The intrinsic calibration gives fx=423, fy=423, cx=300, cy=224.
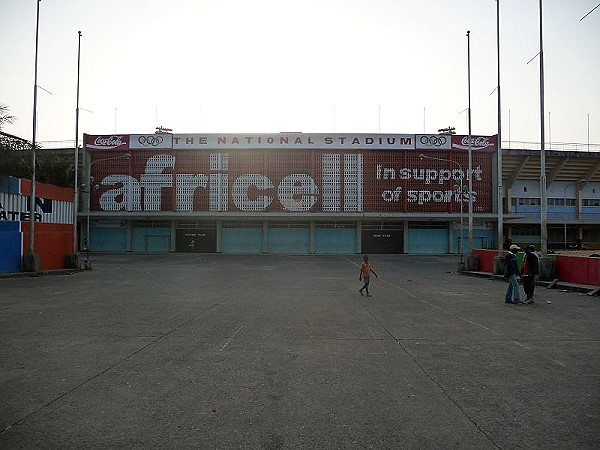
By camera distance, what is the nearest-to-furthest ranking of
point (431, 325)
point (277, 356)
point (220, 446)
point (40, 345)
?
point (220, 446)
point (277, 356)
point (40, 345)
point (431, 325)

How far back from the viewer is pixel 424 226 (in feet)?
166

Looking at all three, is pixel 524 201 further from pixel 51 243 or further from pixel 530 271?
pixel 51 243

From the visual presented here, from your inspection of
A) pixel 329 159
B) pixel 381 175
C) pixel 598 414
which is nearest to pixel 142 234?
pixel 329 159

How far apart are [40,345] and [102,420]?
13.4 feet

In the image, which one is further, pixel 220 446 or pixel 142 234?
pixel 142 234

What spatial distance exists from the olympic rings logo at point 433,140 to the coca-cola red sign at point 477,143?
4.03 feet

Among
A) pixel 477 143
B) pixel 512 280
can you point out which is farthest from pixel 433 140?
pixel 512 280

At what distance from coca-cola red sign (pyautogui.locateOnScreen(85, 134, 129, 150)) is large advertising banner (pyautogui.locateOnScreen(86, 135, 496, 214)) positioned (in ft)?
0.54

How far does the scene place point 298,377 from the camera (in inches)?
229

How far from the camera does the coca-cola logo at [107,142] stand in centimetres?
4944

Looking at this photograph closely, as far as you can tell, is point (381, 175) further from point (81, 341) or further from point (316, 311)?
point (81, 341)

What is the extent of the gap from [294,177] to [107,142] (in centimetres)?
2234

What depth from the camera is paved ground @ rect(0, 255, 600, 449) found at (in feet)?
13.4

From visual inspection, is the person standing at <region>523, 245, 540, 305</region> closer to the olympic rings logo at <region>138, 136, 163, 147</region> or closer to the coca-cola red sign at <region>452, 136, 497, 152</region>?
the coca-cola red sign at <region>452, 136, 497, 152</region>
